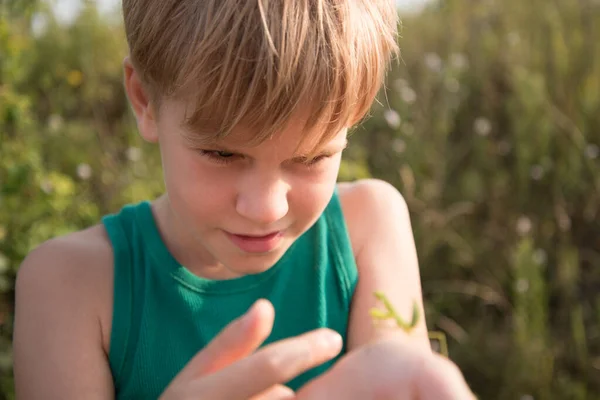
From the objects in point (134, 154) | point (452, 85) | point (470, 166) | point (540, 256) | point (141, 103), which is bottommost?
point (540, 256)

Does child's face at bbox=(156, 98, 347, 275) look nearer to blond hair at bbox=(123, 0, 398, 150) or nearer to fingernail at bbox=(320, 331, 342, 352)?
blond hair at bbox=(123, 0, 398, 150)

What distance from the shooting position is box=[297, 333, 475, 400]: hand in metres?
0.79

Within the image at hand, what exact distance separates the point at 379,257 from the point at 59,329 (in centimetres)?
66

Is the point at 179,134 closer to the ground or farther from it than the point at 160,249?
farther from it

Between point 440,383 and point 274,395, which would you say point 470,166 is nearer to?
point 274,395

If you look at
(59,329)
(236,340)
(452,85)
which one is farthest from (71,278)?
(452,85)

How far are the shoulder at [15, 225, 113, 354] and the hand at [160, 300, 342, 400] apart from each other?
48 centimetres

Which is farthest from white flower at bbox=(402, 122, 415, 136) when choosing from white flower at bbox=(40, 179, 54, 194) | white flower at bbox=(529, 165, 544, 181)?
white flower at bbox=(40, 179, 54, 194)

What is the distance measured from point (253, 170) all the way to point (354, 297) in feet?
1.67

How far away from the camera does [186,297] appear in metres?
1.51

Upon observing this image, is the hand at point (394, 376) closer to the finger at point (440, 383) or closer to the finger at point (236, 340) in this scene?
the finger at point (440, 383)

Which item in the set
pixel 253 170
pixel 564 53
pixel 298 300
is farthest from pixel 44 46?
pixel 253 170

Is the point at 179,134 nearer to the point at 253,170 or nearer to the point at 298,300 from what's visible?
the point at 253,170

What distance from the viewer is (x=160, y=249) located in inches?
59.8
